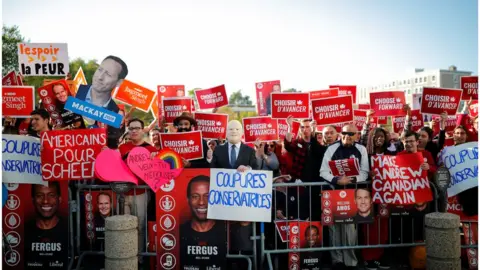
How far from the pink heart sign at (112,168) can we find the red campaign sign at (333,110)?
14.1ft

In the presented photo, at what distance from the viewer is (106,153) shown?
643 centimetres

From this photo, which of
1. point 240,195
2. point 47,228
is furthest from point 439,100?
point 47,228

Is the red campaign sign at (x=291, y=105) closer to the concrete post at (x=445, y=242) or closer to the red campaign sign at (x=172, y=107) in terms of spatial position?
the red campaign sign at (x=172, y=107)

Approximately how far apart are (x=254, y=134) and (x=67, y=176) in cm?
394

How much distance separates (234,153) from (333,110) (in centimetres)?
302

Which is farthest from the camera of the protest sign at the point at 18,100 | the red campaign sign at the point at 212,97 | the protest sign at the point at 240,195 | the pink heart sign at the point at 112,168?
the red campaign sign at the point at 212,97

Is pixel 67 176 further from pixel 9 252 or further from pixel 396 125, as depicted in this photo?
pixel 396 125

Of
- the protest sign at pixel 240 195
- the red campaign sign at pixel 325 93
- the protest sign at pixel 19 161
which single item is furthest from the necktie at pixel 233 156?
the red campaign sign at pixel 325 93

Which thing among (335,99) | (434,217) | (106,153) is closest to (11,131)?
(106,153)

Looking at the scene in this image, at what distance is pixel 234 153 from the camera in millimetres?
7172

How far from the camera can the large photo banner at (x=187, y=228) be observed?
6676 millimetres

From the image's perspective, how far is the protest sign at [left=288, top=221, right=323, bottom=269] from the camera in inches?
271

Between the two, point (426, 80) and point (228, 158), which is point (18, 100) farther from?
point (426, 80)

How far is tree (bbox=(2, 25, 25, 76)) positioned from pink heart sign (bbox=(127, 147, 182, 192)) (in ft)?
99.8
